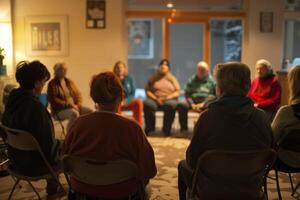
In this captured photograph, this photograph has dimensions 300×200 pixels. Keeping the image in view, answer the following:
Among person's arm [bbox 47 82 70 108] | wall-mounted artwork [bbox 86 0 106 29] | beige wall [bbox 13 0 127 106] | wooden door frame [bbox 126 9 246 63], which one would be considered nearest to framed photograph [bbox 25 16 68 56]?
beige wall [bbox 13 0 127 106]

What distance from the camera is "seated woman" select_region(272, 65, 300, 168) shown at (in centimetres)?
275

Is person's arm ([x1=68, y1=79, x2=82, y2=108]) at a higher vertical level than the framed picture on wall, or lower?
lower

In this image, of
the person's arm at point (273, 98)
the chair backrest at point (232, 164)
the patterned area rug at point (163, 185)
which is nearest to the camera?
the chair backrest at point (232, 164)

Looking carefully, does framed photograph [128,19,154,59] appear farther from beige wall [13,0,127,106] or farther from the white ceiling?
beige wall [13,0,127,106]

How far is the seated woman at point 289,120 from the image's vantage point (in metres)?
2.75

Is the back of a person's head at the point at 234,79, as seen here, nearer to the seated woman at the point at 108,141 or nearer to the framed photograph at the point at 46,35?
the seated woman at the point at 108,141

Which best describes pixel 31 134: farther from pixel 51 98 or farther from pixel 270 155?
pixel 51 98

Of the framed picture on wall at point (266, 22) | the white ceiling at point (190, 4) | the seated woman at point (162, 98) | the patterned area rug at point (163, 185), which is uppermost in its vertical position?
the white ceiling at point (190, 4)

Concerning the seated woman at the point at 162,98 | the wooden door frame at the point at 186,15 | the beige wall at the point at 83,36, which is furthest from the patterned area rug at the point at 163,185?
the wooden door frame at the point at 186,15

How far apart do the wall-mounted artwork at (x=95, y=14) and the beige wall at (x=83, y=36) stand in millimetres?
67

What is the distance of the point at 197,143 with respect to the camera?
2113mm

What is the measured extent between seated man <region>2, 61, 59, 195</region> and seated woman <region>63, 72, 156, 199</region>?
0.59 m

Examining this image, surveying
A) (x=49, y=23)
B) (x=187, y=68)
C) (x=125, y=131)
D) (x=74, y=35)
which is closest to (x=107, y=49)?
(x=74, y=35)

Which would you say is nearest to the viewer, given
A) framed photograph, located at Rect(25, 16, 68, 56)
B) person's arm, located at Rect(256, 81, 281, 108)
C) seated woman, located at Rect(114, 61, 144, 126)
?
person's arm, located at Rect(256, 81, 281, 108)
